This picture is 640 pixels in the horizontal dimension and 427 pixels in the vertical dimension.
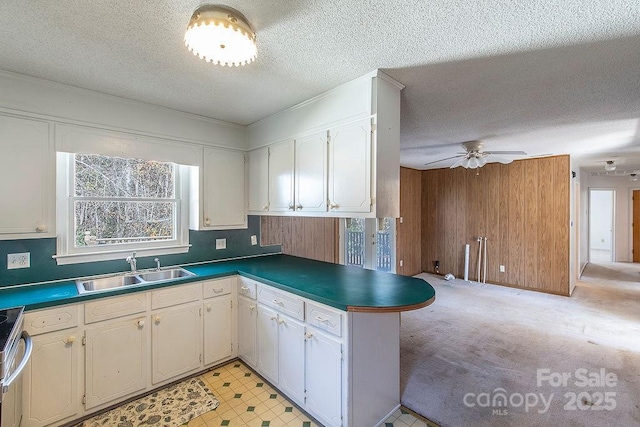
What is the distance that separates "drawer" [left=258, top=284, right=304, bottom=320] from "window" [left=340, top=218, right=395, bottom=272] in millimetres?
1436

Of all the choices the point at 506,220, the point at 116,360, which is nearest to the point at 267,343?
the point at 116,360

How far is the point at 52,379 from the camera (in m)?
1.86

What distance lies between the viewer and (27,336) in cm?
163

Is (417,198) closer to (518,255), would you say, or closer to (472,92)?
(518,255)

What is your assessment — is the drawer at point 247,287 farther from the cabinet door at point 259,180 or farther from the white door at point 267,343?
the cabinet door at point 259,180

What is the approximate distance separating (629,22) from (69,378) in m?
3.87

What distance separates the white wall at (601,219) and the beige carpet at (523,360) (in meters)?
4.53

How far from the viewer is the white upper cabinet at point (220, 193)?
2961 mm

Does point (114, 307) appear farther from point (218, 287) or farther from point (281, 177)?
point (281, 177)

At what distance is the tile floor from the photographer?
6.49ft

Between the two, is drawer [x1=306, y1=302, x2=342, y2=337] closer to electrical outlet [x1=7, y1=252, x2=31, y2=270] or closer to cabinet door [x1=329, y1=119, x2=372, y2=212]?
cabinet door [x1=329, y1=119, x2=372, y2=212]

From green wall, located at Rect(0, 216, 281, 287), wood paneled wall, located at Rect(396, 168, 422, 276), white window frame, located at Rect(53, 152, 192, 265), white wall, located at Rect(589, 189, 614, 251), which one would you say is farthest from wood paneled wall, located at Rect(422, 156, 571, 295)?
white window frame, located at Rect(53, 152, 192, 265)

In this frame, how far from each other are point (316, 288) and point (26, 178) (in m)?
2.28

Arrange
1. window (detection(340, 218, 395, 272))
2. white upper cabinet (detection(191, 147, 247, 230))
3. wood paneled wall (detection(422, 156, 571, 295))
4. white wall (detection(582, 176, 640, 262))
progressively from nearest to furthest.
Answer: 1. white upper cabinet (detection(191, 147, 247, 230))
2. window (detection(340, 218, 395, 272))
3. wood paneled wall (detection(422, 156, 571, 295))
4. white wall (detection(582, 176, 640, 262))
